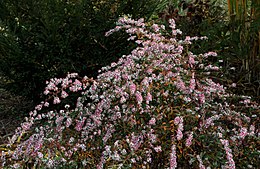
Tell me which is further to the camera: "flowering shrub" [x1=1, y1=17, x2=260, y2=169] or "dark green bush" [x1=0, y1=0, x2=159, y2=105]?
"dark green bush" [x1=0, y1=0, x2=159, y2=105]

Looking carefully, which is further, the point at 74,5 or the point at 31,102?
the point at 31,102

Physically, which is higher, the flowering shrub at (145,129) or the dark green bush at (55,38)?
the dark green bush at (55,38)

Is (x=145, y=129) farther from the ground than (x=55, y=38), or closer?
closer

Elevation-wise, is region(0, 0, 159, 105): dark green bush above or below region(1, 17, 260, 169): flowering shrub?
above

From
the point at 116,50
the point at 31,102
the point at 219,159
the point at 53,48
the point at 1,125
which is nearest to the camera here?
the point at 219,159

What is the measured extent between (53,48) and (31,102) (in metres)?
0.86

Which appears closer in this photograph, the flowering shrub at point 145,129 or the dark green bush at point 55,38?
the flowering shrub at point 145,129

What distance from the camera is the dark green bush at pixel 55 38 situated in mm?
2979

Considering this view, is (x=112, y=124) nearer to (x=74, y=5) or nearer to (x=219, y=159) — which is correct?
(x=219, y=159)

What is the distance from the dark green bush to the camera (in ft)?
9.77

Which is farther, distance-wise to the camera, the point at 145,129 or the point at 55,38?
the point at 55,38

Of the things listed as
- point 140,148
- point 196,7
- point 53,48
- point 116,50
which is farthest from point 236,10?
point 140,148

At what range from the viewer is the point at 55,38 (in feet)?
9.73

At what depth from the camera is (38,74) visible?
10.3 ft
